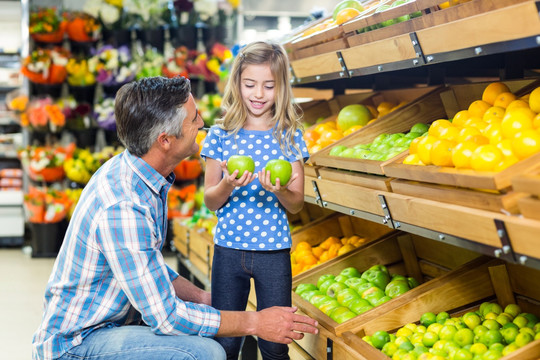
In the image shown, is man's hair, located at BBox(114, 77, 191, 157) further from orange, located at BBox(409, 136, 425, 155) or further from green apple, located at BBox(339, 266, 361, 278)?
green apple, located at BBox(339, 266, 361, 278)

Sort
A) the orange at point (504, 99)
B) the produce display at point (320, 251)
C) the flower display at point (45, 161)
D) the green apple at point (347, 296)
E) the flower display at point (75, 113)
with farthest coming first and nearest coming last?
1. the flower display at point (75, 113)
2. the flower display at point (45, 161)
3. the produce display at point (320, 251)
4. the green apple at point (347, 296)
5. the orange at point (504, 99)

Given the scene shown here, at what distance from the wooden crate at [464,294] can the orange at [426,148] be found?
57 cm

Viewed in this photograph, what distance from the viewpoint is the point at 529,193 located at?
59.5 inches

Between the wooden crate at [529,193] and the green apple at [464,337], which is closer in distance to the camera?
the wooden crate at [529,193]

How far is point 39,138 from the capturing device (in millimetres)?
7762

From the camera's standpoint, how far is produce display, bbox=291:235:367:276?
3.41m

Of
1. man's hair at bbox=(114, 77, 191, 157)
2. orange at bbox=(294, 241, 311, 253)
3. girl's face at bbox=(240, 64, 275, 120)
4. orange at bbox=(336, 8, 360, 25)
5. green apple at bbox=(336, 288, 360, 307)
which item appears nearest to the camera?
man's hair at bbox=(114, 77, 191, 157)

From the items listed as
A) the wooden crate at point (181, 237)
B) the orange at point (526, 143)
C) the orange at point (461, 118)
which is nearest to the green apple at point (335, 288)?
the orange at point (461, 118)

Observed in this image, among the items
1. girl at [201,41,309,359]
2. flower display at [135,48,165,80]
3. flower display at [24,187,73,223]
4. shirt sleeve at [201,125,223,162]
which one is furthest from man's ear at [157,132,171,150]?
flower display at [24,187,73,223]

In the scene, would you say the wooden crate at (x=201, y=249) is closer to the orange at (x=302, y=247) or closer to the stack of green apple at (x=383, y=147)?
the orange at (x=302, y=247)

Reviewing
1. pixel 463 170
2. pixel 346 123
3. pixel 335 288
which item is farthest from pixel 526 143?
pixel 346 123

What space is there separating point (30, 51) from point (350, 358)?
6348mm

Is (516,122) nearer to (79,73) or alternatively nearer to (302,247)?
(302,247)

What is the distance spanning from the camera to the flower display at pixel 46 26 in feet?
23.7
